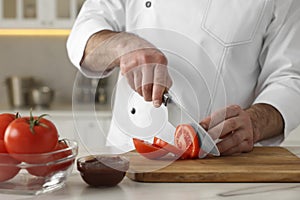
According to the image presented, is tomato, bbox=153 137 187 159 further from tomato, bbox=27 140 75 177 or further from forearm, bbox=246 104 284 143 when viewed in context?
forearm, bbox=246 104 284 143

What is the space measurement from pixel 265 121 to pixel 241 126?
13 centimetres

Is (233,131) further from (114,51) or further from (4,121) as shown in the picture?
(4,121)

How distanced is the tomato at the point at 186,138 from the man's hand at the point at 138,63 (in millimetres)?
83

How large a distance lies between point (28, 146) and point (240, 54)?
0.87 meters

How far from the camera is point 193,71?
4.12 feet

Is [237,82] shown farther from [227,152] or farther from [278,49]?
[227,152]

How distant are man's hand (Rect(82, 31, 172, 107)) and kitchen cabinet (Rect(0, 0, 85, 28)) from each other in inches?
88.0

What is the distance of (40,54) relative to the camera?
12.2 ft

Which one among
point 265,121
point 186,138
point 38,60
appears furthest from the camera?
point 38,60

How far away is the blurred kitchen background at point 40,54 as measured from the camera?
11.1 ft

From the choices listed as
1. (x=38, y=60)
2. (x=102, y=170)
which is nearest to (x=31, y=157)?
(x=102, y=170)

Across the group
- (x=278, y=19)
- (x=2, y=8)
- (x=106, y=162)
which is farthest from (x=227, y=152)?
(x=2, y=8)

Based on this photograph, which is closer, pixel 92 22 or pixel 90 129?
pixel 90 129

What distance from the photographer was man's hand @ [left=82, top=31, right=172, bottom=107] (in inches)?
45.9
